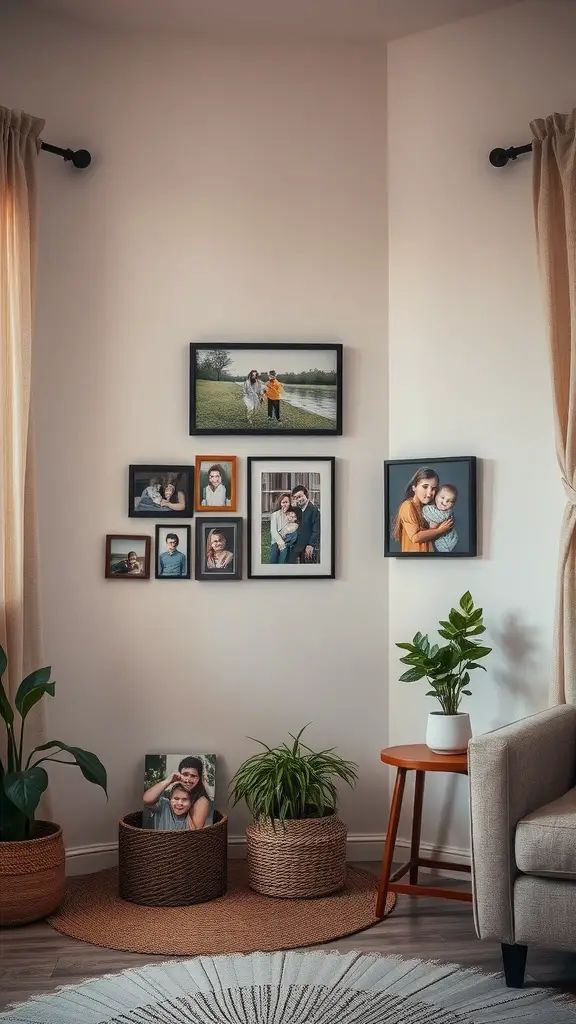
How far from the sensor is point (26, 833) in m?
3.37

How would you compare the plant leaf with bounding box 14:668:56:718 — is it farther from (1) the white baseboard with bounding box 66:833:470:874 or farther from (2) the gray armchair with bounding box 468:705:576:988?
(2) the gray armchair with bounding box 468:705:576:988

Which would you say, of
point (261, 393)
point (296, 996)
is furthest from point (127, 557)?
point (296, 996)

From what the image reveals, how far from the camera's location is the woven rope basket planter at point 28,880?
10.5 ft

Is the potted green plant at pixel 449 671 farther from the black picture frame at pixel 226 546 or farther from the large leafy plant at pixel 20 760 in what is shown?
the large leafy plant at pixel 20 760

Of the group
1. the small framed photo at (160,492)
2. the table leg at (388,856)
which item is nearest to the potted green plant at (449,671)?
the table leg at (388,856)

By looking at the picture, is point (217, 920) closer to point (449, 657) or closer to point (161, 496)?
point (449, 657)

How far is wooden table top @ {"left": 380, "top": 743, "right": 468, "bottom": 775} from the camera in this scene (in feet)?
10.4

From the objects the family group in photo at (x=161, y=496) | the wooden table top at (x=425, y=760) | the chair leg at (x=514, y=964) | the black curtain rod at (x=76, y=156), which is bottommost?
the chair leg at (x=514, y=964)

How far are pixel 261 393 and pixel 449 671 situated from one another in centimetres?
133

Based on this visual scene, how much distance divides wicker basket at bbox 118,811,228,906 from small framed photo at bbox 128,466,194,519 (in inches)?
46.4

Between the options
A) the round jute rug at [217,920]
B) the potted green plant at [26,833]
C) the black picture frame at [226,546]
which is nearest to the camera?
the round jute rug at [217,920]

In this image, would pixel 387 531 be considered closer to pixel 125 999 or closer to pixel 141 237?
pixel 141 237

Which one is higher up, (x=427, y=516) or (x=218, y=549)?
(x=427, y=516)

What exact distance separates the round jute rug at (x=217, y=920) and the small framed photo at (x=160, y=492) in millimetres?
1375
